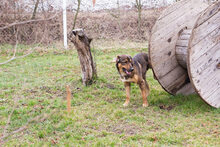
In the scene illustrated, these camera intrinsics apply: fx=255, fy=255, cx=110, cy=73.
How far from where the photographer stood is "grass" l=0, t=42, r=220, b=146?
3906mm

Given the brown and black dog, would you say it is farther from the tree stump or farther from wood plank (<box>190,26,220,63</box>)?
the tree stump

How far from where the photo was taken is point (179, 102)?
212 inches

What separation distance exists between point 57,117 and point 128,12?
1113cm

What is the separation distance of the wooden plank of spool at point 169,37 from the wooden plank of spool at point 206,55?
59 cm

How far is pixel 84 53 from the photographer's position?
21.3ft

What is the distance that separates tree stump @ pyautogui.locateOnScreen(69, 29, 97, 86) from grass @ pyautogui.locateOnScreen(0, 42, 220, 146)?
0.24 meters

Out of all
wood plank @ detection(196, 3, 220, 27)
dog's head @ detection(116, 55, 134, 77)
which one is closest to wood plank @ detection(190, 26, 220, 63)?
wood plank @ detection(196, 3, 220, 27)

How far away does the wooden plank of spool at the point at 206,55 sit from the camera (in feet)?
14.1

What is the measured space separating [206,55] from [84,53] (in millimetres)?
3112

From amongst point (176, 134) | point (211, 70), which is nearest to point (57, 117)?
point (176, 134)

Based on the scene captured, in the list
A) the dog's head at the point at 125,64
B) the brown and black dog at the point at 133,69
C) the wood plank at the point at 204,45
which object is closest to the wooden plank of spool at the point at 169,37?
the brown and black dog at the point at 133,69

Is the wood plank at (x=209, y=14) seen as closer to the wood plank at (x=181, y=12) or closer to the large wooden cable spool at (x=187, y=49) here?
the large wooden cable spool at (x=187, y=49)

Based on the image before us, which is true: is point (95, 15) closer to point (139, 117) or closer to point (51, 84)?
point (51, 84)

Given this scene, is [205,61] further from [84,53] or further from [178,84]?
[84,53]
